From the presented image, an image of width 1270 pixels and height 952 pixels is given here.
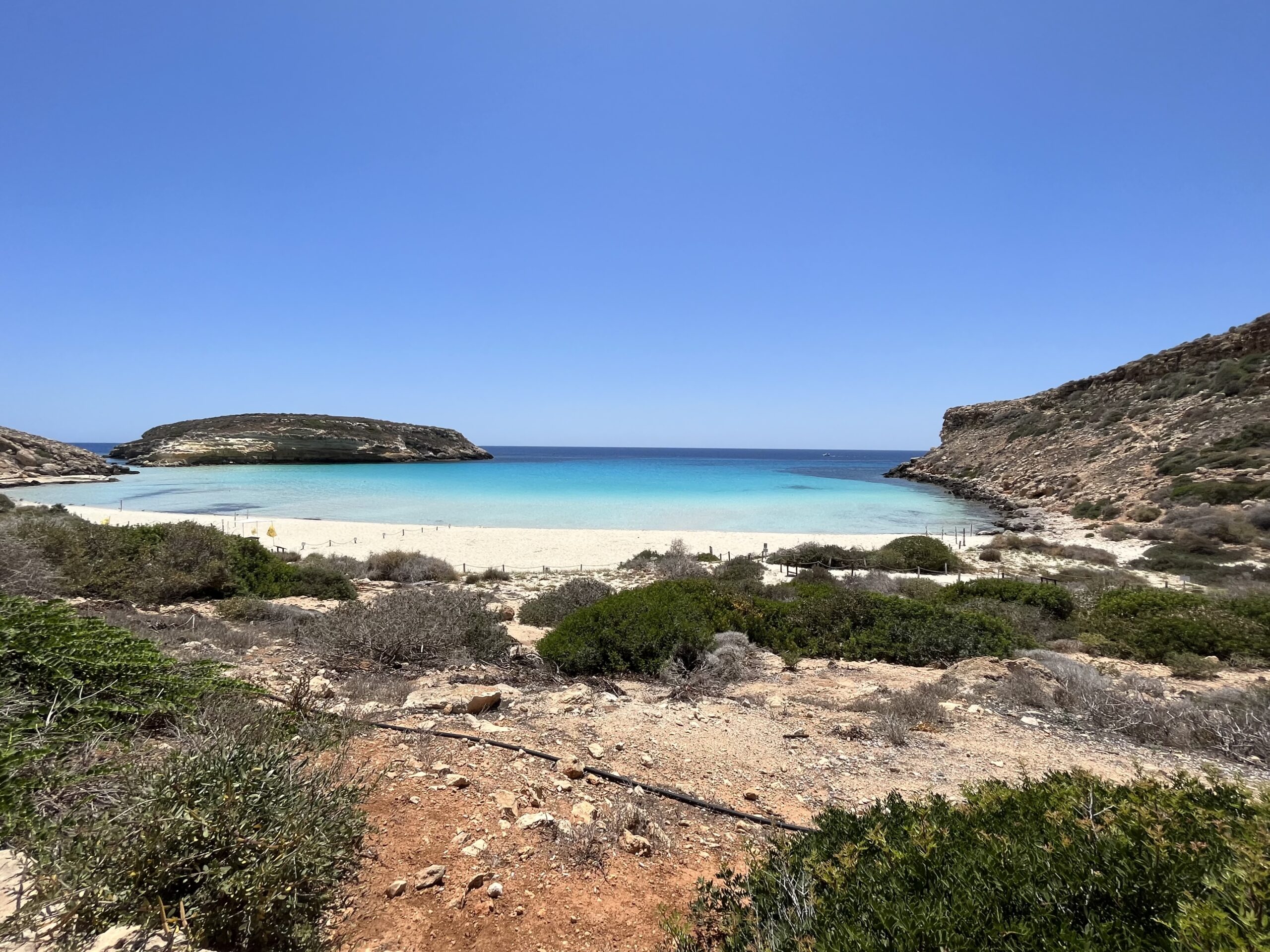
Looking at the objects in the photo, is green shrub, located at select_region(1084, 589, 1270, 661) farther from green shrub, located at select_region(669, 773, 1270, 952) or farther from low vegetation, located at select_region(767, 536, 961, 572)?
low vegetation, located at select_region(767, 536, 961, 572)

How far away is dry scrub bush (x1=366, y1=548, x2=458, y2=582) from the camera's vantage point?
15789 mm

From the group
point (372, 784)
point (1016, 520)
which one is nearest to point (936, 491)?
point (1016, 520)

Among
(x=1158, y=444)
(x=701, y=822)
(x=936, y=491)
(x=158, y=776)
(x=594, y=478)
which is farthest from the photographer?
(x=594, y=478)

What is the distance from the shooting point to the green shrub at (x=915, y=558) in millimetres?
18234

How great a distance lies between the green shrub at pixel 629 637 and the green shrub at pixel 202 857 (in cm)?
461

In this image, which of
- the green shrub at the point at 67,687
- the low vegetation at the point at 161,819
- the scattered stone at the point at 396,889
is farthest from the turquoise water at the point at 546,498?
the scattered stone at the point at 396,889

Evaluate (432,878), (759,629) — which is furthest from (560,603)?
(432,878)

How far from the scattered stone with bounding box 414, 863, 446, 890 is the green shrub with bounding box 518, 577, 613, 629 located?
7.29 metres

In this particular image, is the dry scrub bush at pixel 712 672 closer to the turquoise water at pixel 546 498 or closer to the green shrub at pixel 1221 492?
the turquoise water at pixel 546 498

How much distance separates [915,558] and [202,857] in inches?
782

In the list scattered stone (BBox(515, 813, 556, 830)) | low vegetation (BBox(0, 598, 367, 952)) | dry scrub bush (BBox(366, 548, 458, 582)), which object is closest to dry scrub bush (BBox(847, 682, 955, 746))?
scattered stone (BBox(515, 813, 556, 830))

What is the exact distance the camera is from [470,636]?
754 centimetres

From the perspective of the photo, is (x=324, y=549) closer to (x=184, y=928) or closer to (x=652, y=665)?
(x=652, y=665)

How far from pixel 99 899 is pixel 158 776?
44cm
